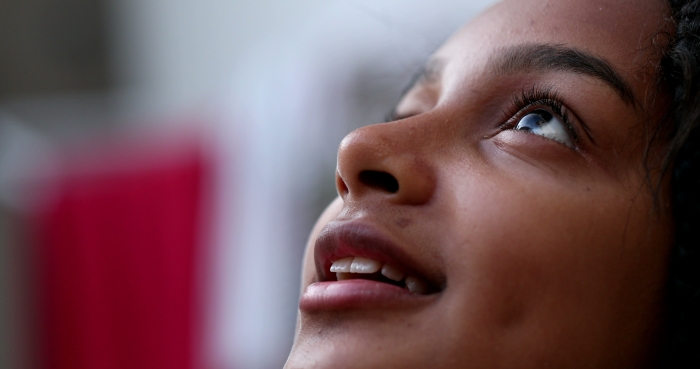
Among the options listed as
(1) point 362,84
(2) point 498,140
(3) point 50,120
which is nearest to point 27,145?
(3) point 50,120

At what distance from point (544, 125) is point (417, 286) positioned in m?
0.22

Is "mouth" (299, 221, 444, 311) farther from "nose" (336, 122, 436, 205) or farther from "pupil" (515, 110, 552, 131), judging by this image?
"pupil" (515, 110, 552, 131)

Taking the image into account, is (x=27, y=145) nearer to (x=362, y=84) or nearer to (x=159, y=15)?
(x=362, y=84)

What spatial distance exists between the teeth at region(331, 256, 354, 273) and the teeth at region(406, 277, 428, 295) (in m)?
0.07

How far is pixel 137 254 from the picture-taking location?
163 cm

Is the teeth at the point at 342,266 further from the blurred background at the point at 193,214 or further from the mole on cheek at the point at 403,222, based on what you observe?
the blurred background at the point at 193,214

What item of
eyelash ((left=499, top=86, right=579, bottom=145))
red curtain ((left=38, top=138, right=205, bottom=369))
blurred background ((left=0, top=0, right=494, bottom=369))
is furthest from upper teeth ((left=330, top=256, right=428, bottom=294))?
red curtain ((left=38, top=138, right=205, bottom=369))

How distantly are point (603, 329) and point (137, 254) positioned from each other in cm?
131

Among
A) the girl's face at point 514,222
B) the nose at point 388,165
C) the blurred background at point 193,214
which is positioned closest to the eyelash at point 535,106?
the girl's face at point 514,222

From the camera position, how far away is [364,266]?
23.9 inches

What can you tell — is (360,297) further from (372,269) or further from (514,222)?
(514,222)

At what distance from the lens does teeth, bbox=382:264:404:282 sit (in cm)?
59

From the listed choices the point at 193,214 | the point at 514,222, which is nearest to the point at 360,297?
the point at 514,222

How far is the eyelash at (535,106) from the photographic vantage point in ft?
2.07
